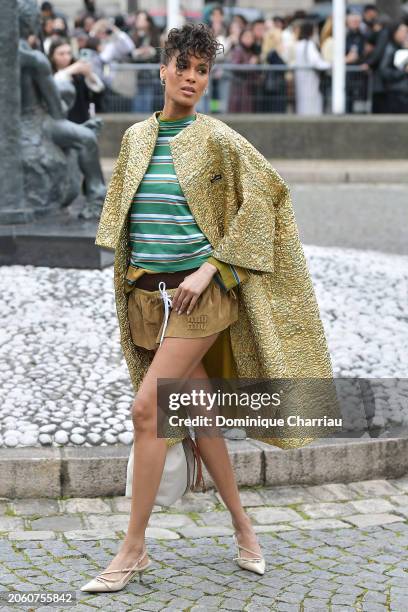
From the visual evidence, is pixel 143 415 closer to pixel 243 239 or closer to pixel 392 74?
pixel 243 239

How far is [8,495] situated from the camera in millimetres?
5035

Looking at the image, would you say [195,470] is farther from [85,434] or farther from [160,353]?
[85,434]

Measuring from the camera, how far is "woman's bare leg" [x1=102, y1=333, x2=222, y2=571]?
4016 millimetres

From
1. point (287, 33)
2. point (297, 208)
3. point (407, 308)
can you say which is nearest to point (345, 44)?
point (287, 33)

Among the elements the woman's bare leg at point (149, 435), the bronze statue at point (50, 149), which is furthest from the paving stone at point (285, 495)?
the bronze statue at point (50, 149)

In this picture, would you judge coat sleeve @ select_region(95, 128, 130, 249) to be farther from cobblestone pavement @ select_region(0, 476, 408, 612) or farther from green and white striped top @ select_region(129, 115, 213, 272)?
cobblestone pavement @ select_region(0, 476, 408, 612)

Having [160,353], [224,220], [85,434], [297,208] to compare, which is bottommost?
[297,208]

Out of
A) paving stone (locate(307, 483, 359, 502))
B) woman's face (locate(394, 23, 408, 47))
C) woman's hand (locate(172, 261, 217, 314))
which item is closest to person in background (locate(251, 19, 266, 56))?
woman's face (locate(394, 23, 408, 47))

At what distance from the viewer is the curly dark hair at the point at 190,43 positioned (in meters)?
4.02

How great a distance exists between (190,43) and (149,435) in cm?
121

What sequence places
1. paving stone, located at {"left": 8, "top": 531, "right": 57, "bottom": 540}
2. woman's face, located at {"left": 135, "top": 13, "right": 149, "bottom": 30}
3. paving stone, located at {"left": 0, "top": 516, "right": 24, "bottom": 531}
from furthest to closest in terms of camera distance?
1. woman's face, located at {"left": 135, "top": 13, "right": 149, "bottom": 30}
2. paving stone, located at {"left": 0, "top": 516, "right": 24, "bottom": 531}
3. paving stone, located at {"left": 8, "top": 531, "right": 57, "bottom": 540}

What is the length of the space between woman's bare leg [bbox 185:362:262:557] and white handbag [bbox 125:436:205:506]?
0.06 metres

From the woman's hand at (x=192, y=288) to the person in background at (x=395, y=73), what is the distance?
13.9m

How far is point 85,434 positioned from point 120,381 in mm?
742
